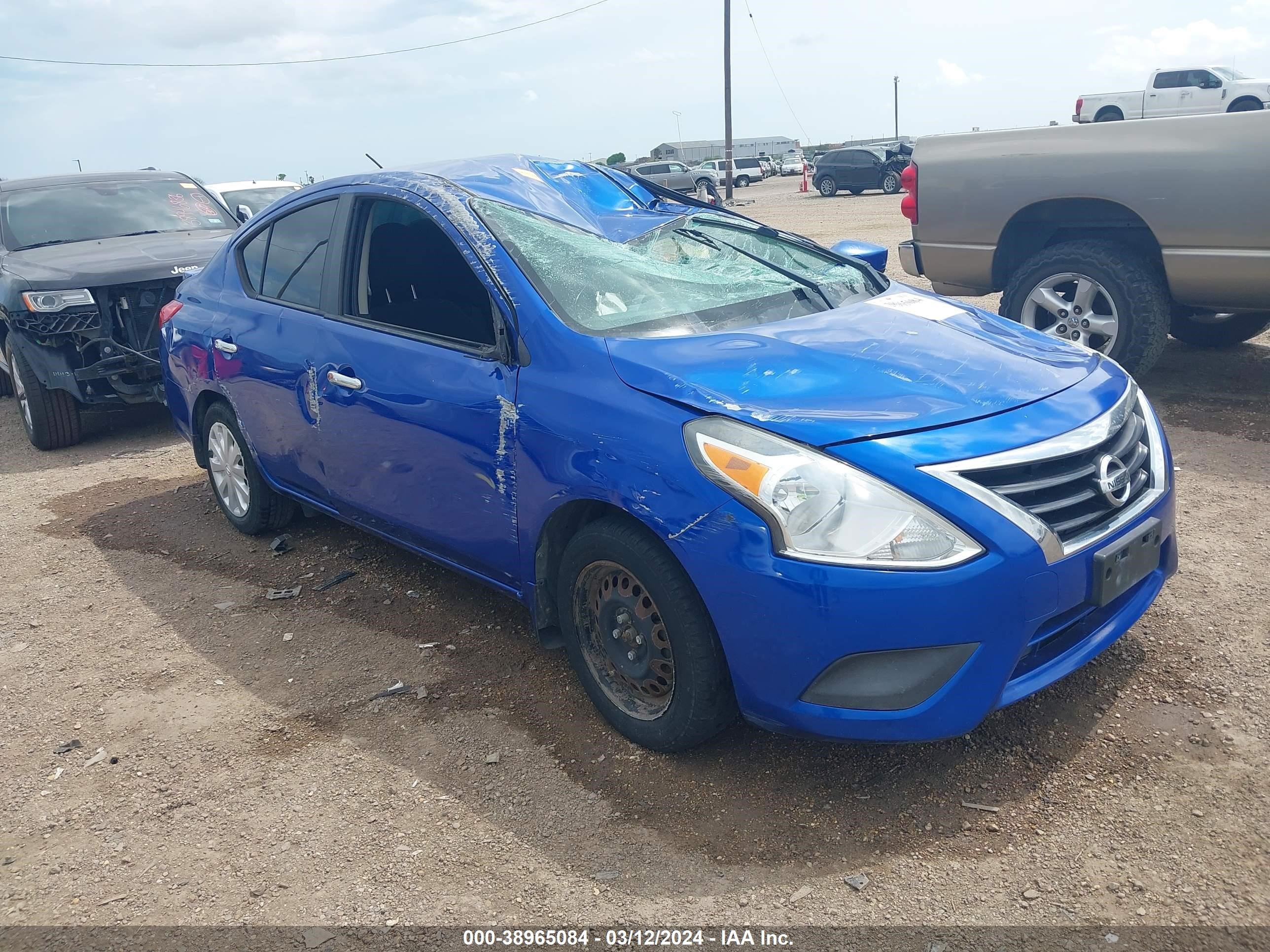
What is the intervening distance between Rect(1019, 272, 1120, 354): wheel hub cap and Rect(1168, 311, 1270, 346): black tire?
976mm

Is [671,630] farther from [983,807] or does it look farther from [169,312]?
[169,312]

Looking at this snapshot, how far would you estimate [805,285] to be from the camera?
3627 millimetres

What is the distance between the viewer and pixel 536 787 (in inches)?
115

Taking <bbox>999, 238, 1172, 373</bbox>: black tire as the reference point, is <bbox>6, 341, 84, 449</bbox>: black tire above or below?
below

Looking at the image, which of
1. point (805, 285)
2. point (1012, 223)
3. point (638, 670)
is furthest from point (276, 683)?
point (1012, 223)

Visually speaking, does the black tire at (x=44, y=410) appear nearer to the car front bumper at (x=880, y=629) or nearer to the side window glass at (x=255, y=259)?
the side window glass at (x=255, y=259)

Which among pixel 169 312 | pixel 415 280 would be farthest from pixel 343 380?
pixel 169 312

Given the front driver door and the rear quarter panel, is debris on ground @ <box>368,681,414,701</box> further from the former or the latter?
the rear quarter panel

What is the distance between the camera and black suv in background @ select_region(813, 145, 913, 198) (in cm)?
3206

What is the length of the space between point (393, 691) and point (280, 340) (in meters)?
1.63

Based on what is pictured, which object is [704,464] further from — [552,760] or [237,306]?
[237,306]

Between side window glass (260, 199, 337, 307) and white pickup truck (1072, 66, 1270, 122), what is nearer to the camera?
side window glass (260, 199, 337, 307)

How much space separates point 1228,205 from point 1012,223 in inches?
50.8

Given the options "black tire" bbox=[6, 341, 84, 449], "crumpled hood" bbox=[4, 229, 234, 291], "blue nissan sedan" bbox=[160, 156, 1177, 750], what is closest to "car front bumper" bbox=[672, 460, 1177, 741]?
"blue nissan sedan" bbox=[160, 156, 1177, 750]
